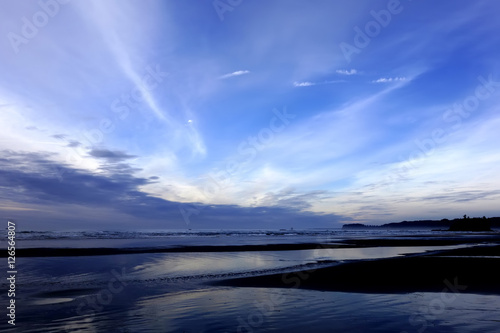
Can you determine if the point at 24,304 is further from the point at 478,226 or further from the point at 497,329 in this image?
the point at 478,226

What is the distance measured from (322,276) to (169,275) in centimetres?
910

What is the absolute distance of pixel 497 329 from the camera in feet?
30.2

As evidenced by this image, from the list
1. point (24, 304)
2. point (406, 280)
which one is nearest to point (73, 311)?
point (24, 304)

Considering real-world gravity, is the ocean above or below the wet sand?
above

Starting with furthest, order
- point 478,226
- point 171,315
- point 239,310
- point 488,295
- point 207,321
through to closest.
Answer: point 478,226
point 488,295
point 239,310
point 171,315
point 207,321

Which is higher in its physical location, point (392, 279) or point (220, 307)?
point (220, 307)

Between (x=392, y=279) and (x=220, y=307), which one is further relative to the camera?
(x=392, y=279)

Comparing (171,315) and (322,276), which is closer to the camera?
(171,315)

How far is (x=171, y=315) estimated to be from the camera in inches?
437

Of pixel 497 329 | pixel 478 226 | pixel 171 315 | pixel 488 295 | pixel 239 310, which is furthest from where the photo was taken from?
pixel 478 226

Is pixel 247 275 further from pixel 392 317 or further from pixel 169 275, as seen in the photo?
pixel 392 317

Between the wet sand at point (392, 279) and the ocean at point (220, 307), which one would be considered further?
the wet sand at point (392, 279)

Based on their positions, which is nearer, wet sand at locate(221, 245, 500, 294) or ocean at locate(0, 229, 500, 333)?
ocean at locate(0, 229, 500, 333)

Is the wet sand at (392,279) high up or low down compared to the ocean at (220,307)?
down
